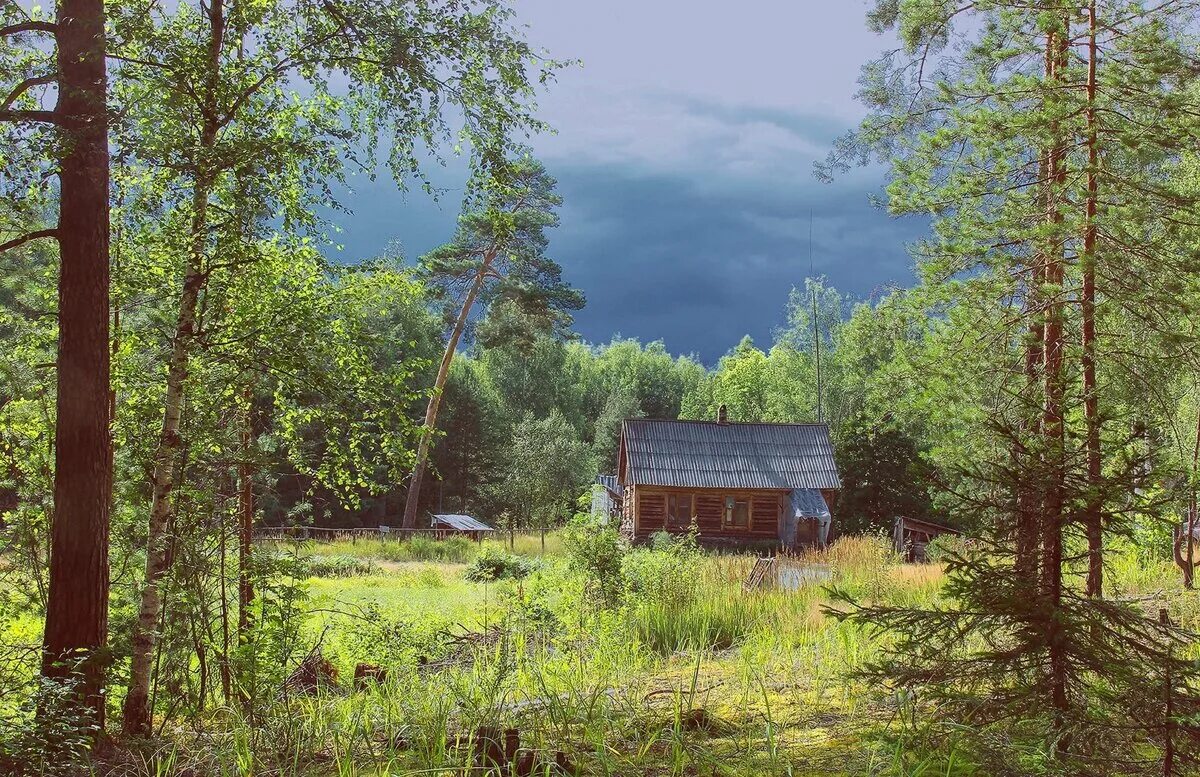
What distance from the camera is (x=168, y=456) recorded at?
6301 millimetres

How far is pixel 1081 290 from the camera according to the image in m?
9.56

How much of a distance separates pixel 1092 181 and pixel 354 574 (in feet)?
57.8

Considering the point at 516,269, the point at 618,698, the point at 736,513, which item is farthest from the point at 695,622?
the point at 736,513

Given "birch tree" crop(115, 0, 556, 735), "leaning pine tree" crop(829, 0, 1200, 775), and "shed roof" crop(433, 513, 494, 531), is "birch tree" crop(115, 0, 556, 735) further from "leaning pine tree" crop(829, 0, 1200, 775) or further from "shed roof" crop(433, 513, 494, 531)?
"shed roof" crop(433, 513, 494, 531)

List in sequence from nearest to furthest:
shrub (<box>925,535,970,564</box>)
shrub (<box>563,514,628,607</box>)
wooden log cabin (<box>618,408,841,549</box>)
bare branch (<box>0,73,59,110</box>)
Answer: shrub (<box>925,535,970,564</box>)
bare branch (<box>0,73,59,110</box>)
shrub (<box>563,514,628,607</box>)
wooden log cabin (<box>618,408,841,549</box>)

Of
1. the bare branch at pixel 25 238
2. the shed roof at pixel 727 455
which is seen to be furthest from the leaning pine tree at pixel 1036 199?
the shed roof at pixel 727 455

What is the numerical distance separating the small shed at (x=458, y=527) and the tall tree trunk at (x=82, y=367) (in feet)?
82.5

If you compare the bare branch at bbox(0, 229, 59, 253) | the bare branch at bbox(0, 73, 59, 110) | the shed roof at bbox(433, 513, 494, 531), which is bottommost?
the shed roof at bbox(433, 513, 494, 531)

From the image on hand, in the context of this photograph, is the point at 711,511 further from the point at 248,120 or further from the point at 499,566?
the point at 248,120

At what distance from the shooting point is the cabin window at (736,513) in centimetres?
3322

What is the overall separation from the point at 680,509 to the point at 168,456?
27.6m

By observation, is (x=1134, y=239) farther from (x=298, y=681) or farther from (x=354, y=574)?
(x=354, y=574)

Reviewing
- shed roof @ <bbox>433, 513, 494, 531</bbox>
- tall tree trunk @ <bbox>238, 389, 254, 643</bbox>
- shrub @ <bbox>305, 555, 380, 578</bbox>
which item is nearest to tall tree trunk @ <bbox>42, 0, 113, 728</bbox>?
tall tree trunk @ <bbox>238, 389, 254, 643</bbox>

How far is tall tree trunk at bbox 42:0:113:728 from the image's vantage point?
583 centimetres
